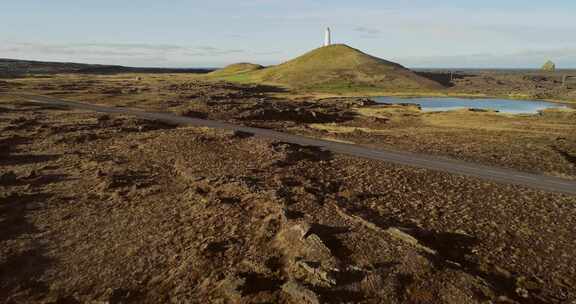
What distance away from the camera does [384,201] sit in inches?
635

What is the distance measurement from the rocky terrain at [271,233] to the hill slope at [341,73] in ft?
269

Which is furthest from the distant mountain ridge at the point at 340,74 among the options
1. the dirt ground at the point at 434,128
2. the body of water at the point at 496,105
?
the dirt ground at the point at 434,128

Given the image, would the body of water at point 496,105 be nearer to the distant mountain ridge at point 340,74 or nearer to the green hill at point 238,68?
the distant mountain ridge at point 340,74

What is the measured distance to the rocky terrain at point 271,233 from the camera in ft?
32.6

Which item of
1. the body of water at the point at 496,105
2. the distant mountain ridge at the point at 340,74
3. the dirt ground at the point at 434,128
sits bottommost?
the dirt ground at the point at 434,128

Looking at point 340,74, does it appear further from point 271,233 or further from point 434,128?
point 271,233

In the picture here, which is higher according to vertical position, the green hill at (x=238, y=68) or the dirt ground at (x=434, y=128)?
the green hill at (x=238, y=68)

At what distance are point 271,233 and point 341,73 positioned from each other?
3971 inches

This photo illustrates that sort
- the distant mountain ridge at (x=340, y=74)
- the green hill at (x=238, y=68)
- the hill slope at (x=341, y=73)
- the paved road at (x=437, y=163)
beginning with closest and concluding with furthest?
the paved road at (x=437, y=163), the distant mountain ridge at (x=340, y=74), the hill slope at (x=341, y=73), the green hill at (x=238, y=68)

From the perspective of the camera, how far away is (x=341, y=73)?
109 metres

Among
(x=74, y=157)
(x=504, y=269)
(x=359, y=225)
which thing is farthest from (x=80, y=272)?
(x=74, y=157)

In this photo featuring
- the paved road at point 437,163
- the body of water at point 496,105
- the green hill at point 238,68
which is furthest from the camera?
the green hill at point 238,68

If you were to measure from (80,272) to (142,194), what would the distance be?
6.17 meters

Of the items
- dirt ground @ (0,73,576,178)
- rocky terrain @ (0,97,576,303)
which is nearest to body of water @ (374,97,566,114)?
dirt ground @ (0,73,576,178)
